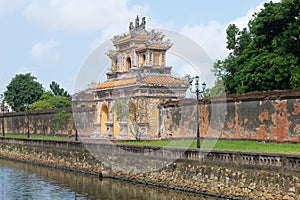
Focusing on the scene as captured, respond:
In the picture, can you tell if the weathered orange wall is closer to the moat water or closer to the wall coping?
the wall coping

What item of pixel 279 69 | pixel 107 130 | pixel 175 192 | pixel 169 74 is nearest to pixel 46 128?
pixel 107 130

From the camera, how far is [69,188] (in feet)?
69.4

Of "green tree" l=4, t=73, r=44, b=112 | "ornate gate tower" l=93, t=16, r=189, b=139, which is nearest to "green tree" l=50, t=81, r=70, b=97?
"green tree" l=4, t=73, r=44, b=112

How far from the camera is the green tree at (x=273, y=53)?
26969 mm

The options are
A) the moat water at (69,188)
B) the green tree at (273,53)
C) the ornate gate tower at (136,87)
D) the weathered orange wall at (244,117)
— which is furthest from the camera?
the ornate gate tower at (136,87)

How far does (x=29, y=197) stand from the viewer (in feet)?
62.9

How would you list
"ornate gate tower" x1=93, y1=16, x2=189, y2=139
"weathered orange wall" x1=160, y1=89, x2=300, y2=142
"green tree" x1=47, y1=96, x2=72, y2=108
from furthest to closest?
"green tree" x1=47, y1=96, x2=72, y2=108 → "ornate gate tower" x1=93, y1=16, x2=189, y2=139 → "weathered orange wall" x1=160, y1=89, x2=300, y2=142

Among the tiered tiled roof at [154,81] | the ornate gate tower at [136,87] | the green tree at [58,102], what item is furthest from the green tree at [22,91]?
the tiered tiled roof at [154,81]

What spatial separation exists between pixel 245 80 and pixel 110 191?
488 inches

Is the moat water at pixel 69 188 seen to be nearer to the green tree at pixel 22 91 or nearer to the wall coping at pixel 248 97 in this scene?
the wall coping at pixel 248 97

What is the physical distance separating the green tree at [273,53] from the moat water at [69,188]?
1077 centimetres

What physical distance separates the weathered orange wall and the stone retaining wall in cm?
564

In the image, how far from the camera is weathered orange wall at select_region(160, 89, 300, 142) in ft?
72.4

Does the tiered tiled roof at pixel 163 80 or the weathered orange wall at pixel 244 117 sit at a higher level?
the tiered tiled roof at pixel 163 80
